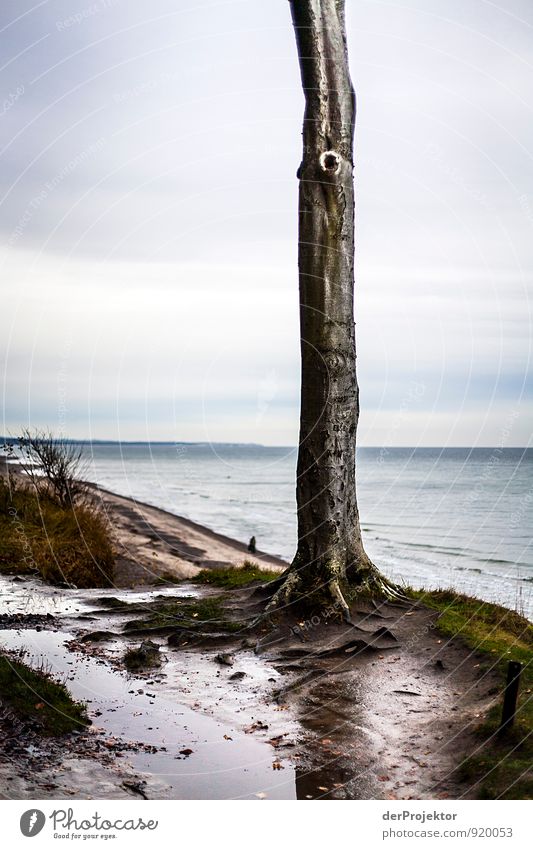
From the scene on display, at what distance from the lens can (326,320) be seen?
9.83 m

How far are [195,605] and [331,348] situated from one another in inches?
152

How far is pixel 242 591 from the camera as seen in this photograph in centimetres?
1136

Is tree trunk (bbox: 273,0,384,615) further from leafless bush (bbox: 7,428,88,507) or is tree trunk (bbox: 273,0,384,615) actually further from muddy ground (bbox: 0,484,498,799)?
leafless bush (bbox: 7,428,88,507)

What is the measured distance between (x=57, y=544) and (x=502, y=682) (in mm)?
8071

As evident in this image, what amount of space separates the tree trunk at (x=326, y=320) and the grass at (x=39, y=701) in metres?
3.57

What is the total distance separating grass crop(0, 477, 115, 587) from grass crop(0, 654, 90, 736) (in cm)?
578

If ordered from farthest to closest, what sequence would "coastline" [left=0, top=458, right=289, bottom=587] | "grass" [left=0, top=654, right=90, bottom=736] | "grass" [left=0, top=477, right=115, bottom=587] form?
"coastline" [left=0, top=458, right=289, bottom=587] → "grass" [left=0, top=477, right=115, bottom=587] → "grass" [left=0, top=654, right=90, bottom=736]

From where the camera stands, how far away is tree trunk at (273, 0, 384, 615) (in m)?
9.70

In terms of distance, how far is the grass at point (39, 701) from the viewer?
6.12m
